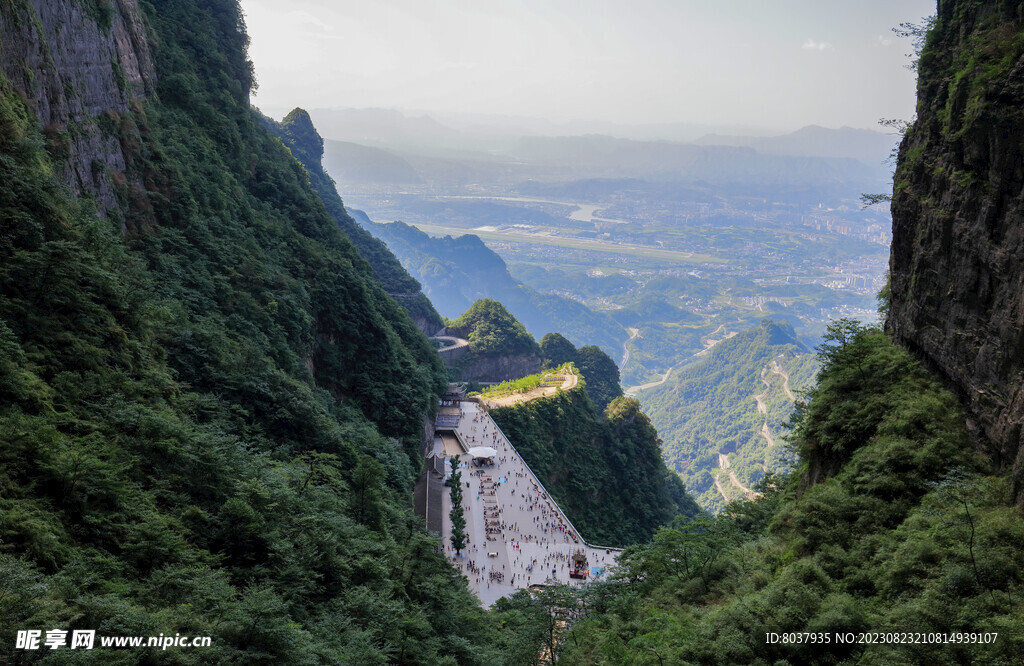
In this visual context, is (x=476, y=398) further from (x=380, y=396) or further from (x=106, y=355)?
(x=106, y=355)

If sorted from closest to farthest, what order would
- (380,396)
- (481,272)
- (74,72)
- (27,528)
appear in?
(27,528), (74,72), (380,396), (481,272)

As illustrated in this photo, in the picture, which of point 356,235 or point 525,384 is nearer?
point 525,384

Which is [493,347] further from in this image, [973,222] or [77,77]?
[973,222]

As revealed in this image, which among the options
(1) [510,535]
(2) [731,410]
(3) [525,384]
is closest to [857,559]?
(1) [510,535]

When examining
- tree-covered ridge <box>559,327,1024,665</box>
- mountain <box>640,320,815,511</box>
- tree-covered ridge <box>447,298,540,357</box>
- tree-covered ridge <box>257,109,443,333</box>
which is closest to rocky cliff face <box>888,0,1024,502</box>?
tree-covered ridge <box>559,327,1024,665</box>

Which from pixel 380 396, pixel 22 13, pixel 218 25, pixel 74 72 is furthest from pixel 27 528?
pixel 218 25

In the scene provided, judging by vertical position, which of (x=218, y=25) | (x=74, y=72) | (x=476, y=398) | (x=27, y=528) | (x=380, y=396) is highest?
(x=218, y=25)

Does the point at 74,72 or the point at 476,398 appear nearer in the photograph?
the point at 74,72
